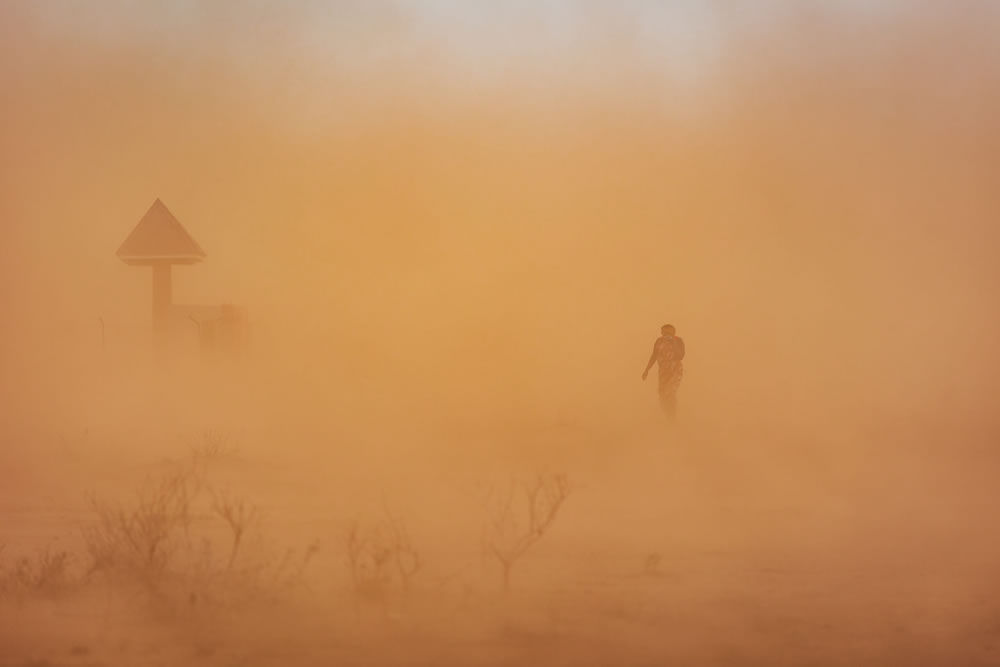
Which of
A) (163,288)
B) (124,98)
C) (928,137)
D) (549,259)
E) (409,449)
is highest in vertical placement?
(124,98)

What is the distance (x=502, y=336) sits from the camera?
33.0m

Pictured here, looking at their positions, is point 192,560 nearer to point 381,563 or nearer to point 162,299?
point 381,563

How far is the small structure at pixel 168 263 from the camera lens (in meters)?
16.6

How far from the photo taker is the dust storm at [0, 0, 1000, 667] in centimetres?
783

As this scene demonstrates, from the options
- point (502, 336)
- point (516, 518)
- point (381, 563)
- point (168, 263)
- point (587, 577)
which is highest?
point (502, 336)

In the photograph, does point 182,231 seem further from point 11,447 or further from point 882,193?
point 882,193

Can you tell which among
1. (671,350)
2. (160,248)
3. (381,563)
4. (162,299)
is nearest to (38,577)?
(381,563)

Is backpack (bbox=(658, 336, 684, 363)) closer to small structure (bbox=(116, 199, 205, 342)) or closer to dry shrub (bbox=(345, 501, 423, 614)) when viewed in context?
small structure (bbox=(116, 199, 205, 342))

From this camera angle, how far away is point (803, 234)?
38.6 m

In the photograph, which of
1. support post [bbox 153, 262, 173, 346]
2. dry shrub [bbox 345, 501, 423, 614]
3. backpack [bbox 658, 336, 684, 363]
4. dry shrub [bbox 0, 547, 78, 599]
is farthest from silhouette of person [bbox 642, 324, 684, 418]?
dry shrub [bbox 0, 547, 78, 599]

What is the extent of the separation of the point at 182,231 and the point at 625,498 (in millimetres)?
7939

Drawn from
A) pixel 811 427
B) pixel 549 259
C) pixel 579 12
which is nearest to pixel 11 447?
pixel 811 427

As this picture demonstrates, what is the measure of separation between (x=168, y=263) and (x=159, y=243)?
12.0 inches

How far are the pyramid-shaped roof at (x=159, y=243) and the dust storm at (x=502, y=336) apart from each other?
3.51 ft
